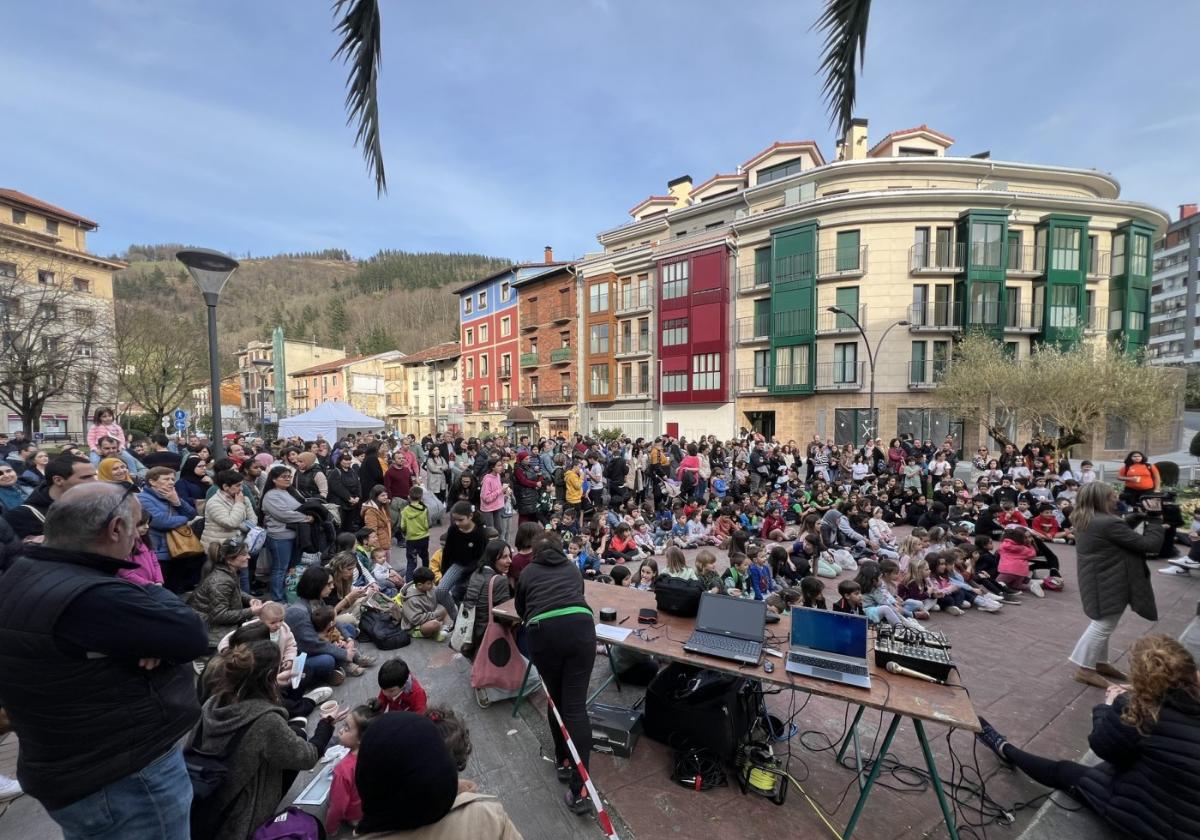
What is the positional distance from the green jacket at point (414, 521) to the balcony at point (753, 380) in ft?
79.9

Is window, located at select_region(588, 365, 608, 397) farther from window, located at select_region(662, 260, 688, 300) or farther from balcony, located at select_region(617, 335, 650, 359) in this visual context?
window, located at select_region(662, 260, 688, 300)

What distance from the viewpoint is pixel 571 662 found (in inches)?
121

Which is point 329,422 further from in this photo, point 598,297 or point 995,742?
point 598,297

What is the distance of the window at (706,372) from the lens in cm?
2978

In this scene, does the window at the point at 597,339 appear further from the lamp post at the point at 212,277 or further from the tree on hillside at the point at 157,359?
the lamp post at the point at 212,277

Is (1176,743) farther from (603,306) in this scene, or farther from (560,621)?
(603,306)

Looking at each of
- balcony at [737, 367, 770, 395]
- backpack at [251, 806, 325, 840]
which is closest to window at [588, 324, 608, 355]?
balcony at [737, 367, 770, 395]

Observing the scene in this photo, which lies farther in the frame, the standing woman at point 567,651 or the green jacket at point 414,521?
the green jacket at point 414,521

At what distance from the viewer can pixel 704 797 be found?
319 cm

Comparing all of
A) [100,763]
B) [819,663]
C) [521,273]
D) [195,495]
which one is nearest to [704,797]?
[819,663]

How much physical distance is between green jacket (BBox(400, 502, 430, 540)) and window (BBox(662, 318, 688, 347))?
25.7 meters

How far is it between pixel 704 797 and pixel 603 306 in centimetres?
3256

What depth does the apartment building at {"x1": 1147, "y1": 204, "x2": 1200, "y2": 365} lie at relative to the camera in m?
46.0

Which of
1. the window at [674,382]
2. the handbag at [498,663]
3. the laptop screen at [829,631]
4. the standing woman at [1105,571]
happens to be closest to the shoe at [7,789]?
the handbag at [498,663]
